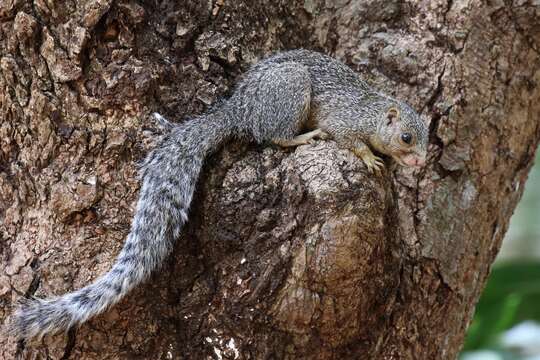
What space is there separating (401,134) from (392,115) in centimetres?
9

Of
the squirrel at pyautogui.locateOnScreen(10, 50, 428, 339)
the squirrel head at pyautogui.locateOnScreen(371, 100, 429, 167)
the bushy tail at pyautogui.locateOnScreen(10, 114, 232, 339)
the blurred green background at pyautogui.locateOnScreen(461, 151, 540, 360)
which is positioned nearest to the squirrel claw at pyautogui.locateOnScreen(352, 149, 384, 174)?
the squirrel at pyautogui.locateOnScreen(10, 50, 428, 339)

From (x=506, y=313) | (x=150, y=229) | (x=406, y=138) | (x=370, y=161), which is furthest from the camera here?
(x=506, y=313)

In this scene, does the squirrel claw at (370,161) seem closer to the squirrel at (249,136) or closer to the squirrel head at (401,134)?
the squirrel at (249,136)

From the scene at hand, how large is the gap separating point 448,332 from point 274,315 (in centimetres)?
70

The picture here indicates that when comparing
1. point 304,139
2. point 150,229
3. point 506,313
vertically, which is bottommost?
point 506,313

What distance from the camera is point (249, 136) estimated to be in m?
2.16

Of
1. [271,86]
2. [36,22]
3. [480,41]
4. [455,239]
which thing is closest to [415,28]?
[480,41]

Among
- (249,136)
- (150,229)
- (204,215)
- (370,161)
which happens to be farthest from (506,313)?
(150,229)

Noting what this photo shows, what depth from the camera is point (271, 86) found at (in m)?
2.26

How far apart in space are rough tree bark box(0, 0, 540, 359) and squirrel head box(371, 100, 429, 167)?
0.06m

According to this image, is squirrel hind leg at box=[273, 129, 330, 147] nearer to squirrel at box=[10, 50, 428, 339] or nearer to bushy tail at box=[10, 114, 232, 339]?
squirrel at box=[10, 50, 428, 339]

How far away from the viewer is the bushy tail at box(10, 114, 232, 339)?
68.2 inches

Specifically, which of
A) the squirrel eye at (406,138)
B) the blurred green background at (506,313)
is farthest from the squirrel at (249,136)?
the blurred green background at (506,313)

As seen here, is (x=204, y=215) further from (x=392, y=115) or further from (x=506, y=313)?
(x=506, y=313)
